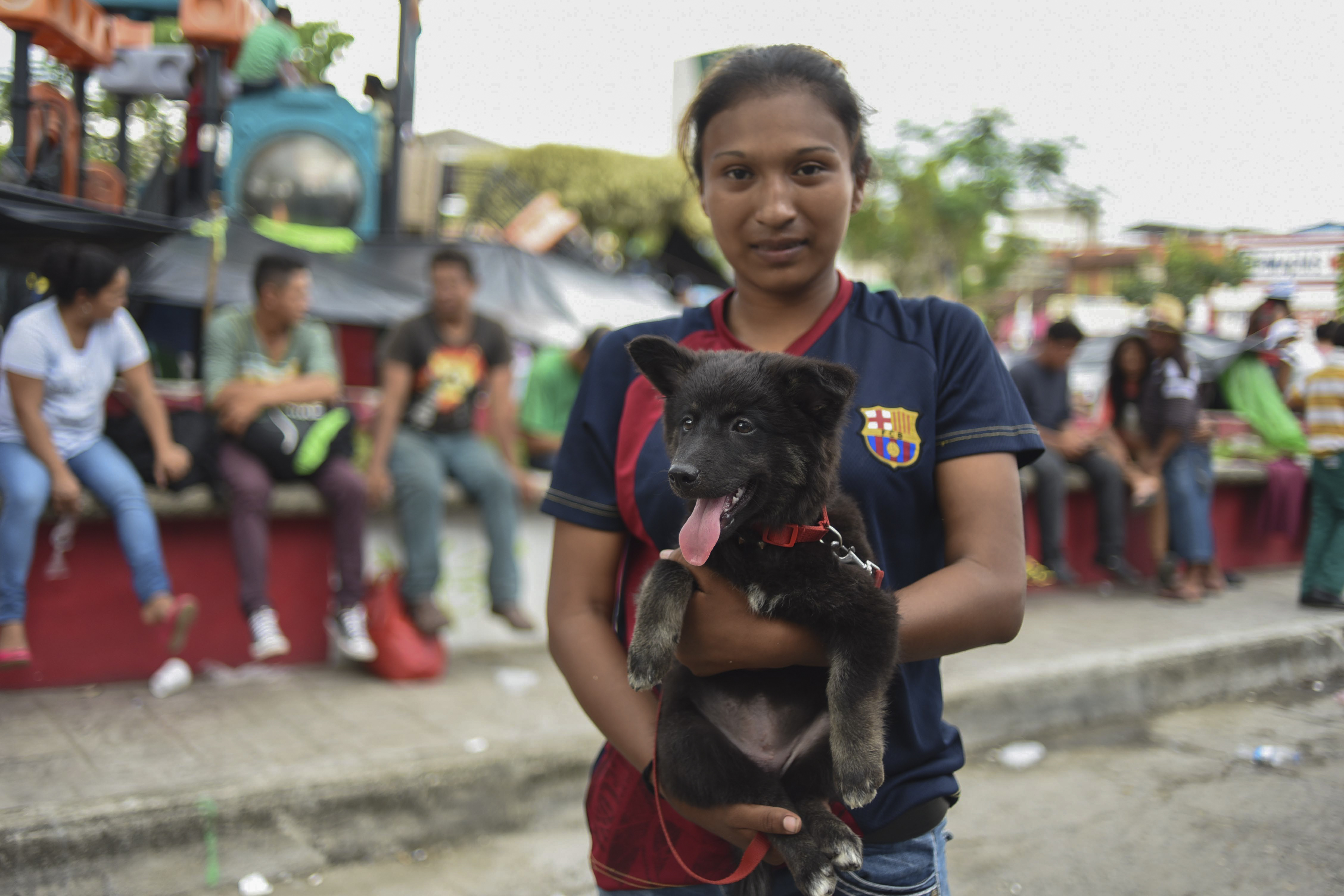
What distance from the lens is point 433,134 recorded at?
145 ft

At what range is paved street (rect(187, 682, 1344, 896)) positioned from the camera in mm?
4027

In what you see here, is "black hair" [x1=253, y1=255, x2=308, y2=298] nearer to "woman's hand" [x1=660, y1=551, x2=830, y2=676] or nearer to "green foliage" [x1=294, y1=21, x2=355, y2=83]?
"woman's hand" [x1=660, y1=551, x2=830, y2=676]

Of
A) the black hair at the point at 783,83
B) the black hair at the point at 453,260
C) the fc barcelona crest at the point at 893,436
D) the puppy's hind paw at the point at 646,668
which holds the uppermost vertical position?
the black hair at the point at 783,83

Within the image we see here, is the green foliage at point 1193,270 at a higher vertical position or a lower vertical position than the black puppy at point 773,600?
higher

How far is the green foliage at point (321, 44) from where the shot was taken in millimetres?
20078

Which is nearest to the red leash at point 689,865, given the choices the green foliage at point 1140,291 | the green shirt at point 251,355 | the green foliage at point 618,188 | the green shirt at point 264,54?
the green shirt at point 251,355

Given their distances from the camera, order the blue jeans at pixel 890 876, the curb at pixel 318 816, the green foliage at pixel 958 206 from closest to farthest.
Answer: the blue jeans at pixel 890 876 → the curb at pixel 318 816 → the green foliage at pixel 958 206

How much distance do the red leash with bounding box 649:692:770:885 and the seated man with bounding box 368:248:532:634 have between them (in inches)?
173

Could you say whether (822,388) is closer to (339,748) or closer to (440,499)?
(339,748)

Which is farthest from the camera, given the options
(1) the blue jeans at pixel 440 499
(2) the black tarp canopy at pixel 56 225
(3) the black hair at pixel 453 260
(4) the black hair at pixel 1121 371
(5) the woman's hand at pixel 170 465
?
(4) the black hair at pixel 1121 371

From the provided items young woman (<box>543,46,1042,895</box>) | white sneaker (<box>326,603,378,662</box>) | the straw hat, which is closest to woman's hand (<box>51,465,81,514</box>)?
white sneaker (<box>326,603,378,662</box>)

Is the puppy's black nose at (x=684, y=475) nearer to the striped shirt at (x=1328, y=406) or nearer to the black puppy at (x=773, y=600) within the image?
the black puppy at (x=773, y=600)

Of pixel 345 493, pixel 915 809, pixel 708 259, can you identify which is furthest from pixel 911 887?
pixel 708 259

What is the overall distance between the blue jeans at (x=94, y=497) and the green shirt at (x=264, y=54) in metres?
6.75
